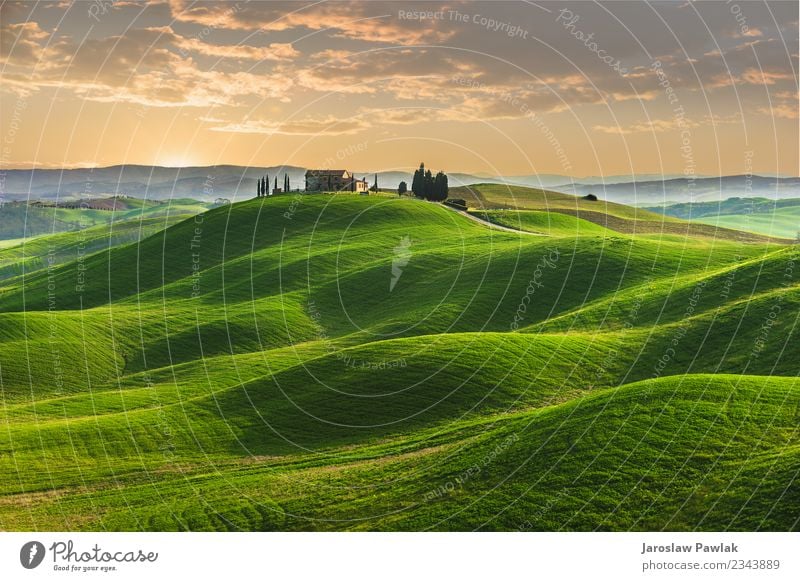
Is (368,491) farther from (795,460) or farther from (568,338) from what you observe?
(568,338)

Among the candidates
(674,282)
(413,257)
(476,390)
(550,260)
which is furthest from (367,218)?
(476,390)

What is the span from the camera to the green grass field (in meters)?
42.4

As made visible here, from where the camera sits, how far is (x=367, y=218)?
18775 centimetres

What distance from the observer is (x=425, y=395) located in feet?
227

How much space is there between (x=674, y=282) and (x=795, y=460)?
243 ft

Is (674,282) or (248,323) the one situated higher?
(674,282)

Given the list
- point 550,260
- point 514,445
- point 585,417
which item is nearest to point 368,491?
point 514,445

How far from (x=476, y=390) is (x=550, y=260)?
68.0m

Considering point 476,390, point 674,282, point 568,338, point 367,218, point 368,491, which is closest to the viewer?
point 368,491

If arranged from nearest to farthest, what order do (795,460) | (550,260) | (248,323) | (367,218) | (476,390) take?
(795,460) → (476,390) → (248,323) → (550,260) → (367,218)

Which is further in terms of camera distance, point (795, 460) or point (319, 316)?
point (319, 316)

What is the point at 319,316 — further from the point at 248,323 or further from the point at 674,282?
the point at 674,282

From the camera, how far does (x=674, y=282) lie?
4380 inches

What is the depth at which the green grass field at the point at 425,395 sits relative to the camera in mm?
42406
